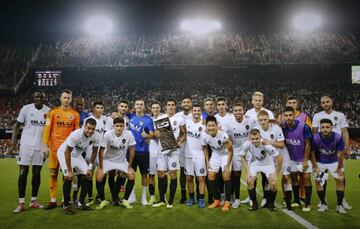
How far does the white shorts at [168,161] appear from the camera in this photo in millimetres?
7215

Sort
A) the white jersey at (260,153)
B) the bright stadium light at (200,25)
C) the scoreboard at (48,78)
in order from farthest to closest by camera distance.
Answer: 1. the bright stadium light at (200,25)
2. the scoreboard at (48,78)
3. the white jersey at (260,153)

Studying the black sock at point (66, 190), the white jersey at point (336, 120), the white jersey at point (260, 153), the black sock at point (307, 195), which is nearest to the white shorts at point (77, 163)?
the black sock at point (66, 190)

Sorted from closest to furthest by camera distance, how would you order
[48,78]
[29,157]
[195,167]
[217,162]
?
[29,157], [217,162], [195,167], [48,78]

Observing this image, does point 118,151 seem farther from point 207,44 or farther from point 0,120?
point 207,44

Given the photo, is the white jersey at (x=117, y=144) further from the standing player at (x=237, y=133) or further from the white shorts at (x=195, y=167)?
the standing player at (x=237, y=133)

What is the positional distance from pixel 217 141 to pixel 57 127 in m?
3.33

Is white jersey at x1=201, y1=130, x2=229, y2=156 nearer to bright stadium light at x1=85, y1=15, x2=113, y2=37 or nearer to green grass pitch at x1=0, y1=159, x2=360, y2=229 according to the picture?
green grass pitch at x1=0, y1=159, x2=360, y2=229

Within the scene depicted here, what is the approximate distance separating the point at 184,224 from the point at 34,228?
2.40 meters

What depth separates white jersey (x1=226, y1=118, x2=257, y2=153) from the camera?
24.0ft

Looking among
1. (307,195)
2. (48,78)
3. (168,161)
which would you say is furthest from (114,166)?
(48,78)

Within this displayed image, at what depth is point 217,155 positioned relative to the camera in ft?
23.3

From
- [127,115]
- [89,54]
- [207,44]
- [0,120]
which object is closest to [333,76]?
[207,44]

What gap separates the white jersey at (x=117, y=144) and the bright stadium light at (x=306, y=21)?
102ft

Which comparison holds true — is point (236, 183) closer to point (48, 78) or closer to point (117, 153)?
point (117, 153)
